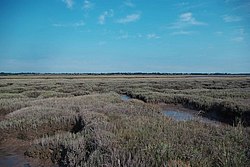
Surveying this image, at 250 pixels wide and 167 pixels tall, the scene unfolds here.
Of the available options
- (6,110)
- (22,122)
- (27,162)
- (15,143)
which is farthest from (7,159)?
(6,110)

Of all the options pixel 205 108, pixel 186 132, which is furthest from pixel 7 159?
pixel 205 108

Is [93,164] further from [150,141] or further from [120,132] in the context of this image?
[120,132]

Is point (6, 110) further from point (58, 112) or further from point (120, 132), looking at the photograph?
point (120, 132)

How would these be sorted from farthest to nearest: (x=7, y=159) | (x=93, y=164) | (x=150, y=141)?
(x=7, y=159)
(x=150, y=141)
(x=93, y=164)

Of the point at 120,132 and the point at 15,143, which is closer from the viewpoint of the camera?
the point at 120,132

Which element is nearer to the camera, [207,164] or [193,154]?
[207,164]

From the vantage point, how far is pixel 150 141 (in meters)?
6.76

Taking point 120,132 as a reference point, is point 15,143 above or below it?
below

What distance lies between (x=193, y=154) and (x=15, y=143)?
23.5ft

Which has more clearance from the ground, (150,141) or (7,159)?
(150,141)

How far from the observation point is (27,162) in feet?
26.2

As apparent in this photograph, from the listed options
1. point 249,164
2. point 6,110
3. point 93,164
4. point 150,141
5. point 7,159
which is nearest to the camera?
point 249,164

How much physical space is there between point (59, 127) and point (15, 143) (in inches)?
75.2

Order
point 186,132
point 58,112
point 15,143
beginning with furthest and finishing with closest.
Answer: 1. point 58,112
2. point 15,143
3. point 186,132
